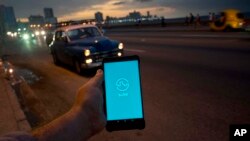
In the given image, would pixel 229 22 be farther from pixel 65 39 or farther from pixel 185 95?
pixel 185 95

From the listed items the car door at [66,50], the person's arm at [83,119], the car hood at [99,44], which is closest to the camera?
the person's arm at [83,119]

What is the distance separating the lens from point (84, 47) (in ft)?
34.6

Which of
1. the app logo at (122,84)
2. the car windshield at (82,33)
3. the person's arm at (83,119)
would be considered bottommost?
the car windshield at (82,33)

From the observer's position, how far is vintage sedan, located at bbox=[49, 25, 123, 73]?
10.3 meters

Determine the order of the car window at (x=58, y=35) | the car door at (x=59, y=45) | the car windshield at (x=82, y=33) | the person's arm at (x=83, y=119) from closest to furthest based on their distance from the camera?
the person's arm at (x=83, y=119)
the car windshield at (x=82, y=33)
the car door at (x=59, y=45)
the car window at (x=58, y=35)

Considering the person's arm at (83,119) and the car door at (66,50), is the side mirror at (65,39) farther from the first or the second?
the person's arm at (83,119)

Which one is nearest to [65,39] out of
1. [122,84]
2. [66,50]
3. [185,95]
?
[66,50]

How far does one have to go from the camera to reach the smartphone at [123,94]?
6.45 feet

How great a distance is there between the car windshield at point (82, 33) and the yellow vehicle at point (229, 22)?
17.1 meters

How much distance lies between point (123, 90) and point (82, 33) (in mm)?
→ 10189

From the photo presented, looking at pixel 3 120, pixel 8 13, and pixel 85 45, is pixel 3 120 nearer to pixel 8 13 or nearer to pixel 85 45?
pixel 85 45

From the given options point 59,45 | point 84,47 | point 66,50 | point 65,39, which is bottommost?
point 66,50

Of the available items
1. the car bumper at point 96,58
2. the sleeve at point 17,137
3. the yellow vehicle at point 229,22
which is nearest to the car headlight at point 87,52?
the car bumper at point 96,58

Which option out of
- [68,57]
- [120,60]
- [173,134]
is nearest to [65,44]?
[68,57]
